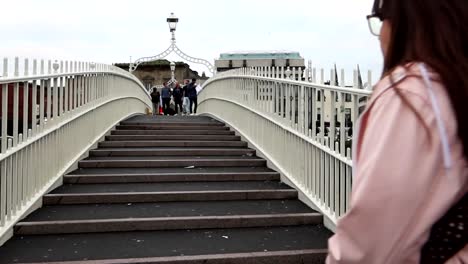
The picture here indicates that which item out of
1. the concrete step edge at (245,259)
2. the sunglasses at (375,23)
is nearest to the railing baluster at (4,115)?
the concrete step edge at (245,259)

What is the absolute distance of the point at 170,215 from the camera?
16.9ft

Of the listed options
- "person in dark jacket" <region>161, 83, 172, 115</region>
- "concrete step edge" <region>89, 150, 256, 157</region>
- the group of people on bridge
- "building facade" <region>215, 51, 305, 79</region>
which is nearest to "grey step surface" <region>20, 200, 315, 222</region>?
"concrete step edge" <region>89, 150, 256, 157</region>

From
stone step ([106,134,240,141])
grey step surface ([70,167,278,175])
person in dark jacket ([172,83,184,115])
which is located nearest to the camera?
grey step surface ([70,167,278,175])

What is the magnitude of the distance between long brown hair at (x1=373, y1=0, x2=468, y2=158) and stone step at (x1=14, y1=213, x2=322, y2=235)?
3971 mm

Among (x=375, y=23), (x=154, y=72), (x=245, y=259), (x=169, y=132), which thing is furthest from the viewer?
(x=154, y=72)

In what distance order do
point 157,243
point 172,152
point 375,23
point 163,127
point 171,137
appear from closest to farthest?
point 375,23 < point 157,243 < point 172,152 < point 171,137 < point 163,127

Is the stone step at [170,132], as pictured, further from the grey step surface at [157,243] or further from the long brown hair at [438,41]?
the long brown hair at [438,41]

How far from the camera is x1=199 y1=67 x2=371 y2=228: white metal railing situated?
4664 millimetres

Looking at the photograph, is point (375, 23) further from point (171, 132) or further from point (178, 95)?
point (178, 95)

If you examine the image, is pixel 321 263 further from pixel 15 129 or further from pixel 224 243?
pixel 15 129

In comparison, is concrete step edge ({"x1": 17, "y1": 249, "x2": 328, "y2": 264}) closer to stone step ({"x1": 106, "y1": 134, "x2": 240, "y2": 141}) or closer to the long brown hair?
the long brown hair

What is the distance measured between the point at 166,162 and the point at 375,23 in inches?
247

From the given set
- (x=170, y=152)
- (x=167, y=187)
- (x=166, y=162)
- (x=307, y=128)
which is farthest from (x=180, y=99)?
(x=307, y=128)

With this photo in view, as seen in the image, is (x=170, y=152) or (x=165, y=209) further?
(x=170, y=152)
